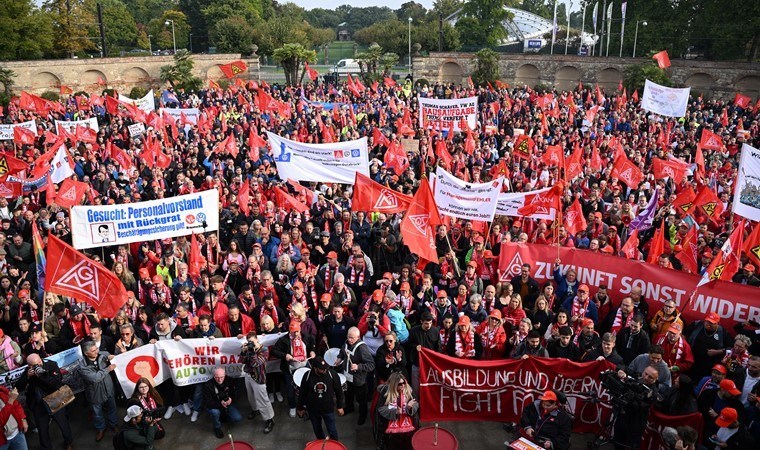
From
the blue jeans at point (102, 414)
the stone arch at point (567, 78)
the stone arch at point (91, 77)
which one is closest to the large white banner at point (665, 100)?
the blue jeans at point (102, 414)

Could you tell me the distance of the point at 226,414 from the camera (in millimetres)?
7711

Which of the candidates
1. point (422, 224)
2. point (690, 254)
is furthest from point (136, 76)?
point (690, 254)

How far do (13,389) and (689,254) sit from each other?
9734 mm

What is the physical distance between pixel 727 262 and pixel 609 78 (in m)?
40.0

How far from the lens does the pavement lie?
7.34 m

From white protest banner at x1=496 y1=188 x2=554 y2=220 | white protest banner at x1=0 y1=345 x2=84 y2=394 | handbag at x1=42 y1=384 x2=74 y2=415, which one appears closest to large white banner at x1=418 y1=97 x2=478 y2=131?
white protest banner at x1=496 y1=188 x2=554 y2=220

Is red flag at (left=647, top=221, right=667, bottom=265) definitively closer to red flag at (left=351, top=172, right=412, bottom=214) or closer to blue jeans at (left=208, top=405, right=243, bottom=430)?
red flag at (left=351, top=172, right=412, bottom=214)

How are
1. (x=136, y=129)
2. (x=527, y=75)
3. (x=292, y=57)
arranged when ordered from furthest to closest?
(x=527, y=75) → (x=292, y=57) → (x=136, y=129)

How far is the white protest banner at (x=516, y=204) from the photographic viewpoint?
10.6 metres

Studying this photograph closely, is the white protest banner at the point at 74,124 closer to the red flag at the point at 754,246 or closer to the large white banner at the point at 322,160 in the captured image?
the large white banner at the point at 322,160

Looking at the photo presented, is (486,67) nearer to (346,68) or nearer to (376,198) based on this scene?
(346,68)

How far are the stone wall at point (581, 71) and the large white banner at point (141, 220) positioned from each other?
40336mm

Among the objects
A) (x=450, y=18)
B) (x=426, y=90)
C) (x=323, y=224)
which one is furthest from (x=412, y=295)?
(x=450, y=18)

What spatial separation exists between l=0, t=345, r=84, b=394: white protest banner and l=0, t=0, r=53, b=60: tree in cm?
4143
